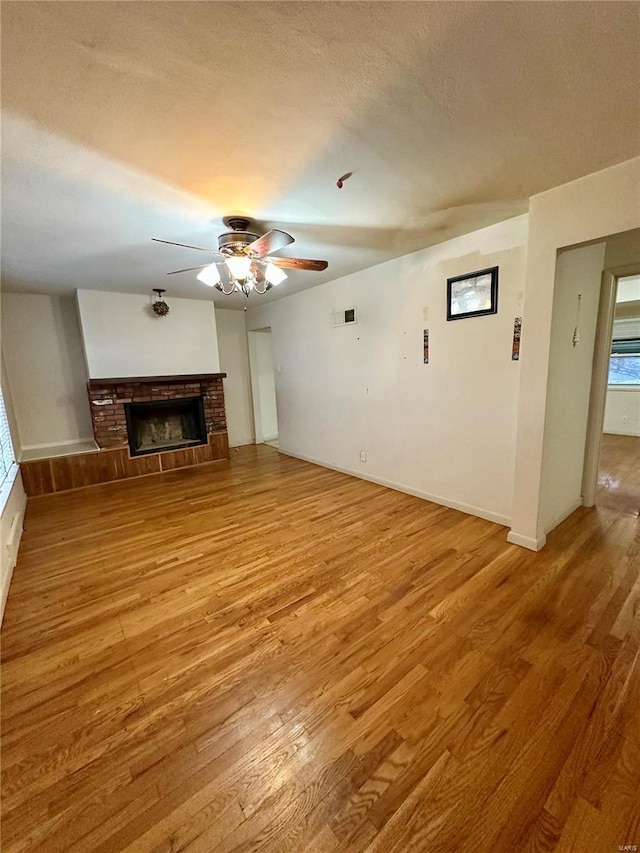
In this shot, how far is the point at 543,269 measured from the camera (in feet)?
7.23

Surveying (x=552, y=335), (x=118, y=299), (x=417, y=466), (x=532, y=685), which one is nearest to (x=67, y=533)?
(x=118, y=299)

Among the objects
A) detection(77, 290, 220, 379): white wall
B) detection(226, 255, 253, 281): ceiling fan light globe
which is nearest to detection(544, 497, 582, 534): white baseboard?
detection(226, 255, 253, 281): ceiling fan light globe

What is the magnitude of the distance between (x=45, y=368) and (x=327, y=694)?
511 cm

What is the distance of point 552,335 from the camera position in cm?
227

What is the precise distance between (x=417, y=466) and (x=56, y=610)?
10.2ft

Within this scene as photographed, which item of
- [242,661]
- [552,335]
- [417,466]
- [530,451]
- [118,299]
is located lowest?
[242,661]

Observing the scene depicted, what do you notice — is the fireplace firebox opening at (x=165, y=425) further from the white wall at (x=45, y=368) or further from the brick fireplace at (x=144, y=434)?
the white wall at (x=45, y=368)

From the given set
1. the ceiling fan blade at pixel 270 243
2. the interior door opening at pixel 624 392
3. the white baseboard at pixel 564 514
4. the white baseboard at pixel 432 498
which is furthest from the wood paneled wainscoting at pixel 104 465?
the interior door opening at pixel 624 392

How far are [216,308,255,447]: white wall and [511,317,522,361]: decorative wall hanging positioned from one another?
444cm

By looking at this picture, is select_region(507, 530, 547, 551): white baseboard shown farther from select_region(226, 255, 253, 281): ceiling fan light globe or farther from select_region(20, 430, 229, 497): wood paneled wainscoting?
select_region(20, 430, 229, 497): wood paneled wainscoting

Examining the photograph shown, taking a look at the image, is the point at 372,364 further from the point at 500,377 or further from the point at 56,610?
the point at 56,610

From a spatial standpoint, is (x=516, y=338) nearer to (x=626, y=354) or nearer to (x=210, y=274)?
(x=210, y=274)

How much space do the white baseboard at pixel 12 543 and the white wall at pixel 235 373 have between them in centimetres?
296

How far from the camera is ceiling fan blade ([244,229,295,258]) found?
79.7 inches
